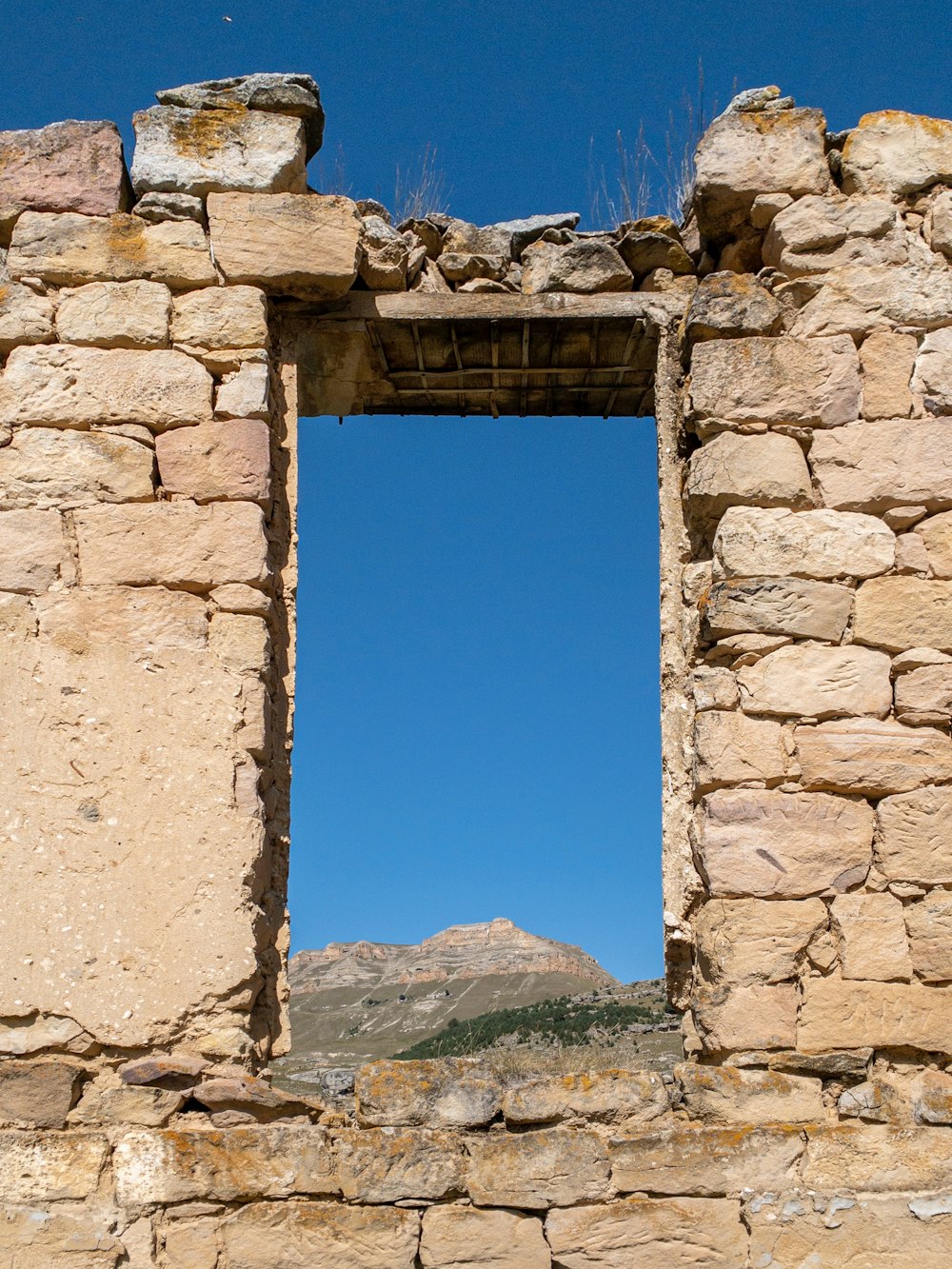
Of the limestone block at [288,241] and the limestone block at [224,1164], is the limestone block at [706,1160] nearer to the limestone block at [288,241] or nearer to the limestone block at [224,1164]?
the limestone block at [224,1164]

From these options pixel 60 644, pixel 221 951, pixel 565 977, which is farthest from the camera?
pixel 565 977

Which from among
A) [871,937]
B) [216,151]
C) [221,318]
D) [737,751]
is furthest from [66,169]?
[871,937]

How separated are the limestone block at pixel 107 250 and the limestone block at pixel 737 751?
86.7 inches

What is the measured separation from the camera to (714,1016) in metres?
3.42

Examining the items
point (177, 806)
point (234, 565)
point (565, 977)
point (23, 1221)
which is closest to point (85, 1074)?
point (23, 1221)

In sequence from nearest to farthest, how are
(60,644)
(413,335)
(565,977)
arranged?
(60,644)
(413,335)
(565,977)

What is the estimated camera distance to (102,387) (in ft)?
13.0

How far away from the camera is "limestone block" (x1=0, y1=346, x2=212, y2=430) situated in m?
3.93

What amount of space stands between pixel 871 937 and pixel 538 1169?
112 cm

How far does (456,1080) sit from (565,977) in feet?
36.9

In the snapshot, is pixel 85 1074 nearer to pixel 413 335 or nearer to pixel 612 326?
pixel 413 335

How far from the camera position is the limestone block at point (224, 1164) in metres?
3.23

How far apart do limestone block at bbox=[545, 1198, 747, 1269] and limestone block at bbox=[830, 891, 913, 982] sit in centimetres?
73

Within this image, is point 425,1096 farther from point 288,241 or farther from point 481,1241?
point 288,241
